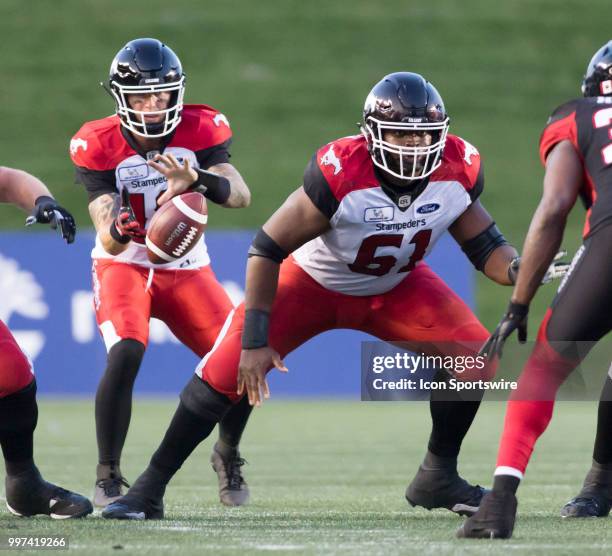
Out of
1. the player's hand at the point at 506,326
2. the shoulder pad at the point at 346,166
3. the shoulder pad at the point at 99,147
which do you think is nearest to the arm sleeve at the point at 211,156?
the shoulder pad at the point at 99,147

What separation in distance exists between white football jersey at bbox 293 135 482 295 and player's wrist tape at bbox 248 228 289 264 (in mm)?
209

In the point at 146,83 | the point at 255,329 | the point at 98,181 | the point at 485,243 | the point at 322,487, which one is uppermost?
the point at 146,83

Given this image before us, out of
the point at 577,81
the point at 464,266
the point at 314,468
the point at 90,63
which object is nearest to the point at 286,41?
the point at 90,63

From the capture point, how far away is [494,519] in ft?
13.6

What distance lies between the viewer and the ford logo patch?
5105mm

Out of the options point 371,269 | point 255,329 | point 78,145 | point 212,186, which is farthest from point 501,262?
point 78,145

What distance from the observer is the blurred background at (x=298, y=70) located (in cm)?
1944

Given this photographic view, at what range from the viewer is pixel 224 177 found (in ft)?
18.0

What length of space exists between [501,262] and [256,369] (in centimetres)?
108

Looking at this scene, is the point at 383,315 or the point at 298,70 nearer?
the point at 383,315

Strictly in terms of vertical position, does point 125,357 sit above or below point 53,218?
below

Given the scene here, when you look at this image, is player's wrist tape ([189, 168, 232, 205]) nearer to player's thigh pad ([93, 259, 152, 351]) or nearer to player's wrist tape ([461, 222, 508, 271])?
player's thigh pad ([93, 259, 152, 351])

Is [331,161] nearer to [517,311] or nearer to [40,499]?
[517,311]

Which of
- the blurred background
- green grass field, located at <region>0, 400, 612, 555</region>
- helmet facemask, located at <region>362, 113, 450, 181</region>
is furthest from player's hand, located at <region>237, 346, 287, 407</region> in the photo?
the blurred background
